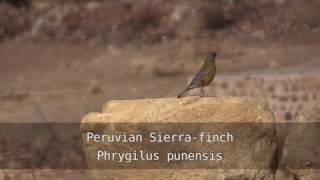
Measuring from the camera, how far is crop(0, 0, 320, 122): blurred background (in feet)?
49.0

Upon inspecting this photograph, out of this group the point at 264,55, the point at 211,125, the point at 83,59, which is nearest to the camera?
the point at 211,125

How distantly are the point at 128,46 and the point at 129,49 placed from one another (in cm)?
22

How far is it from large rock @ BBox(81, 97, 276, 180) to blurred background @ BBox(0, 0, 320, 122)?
4793mm

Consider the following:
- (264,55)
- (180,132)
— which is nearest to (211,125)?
(180,132)

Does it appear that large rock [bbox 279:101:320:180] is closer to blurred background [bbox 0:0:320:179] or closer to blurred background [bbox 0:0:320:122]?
blurred background [bbox 0:0:320:179]

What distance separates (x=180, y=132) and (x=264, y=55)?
10.1 m

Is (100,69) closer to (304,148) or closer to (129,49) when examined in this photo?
(129,49)

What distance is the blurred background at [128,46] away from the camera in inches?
588

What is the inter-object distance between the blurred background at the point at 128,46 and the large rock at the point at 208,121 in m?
4.79

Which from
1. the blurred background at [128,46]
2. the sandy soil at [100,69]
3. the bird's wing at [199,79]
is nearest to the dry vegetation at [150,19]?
the blurred background at [128,46]

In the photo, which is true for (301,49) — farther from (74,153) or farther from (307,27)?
(74,153)

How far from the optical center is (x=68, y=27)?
768 inches

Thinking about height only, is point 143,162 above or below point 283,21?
above

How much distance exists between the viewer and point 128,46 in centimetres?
1789
